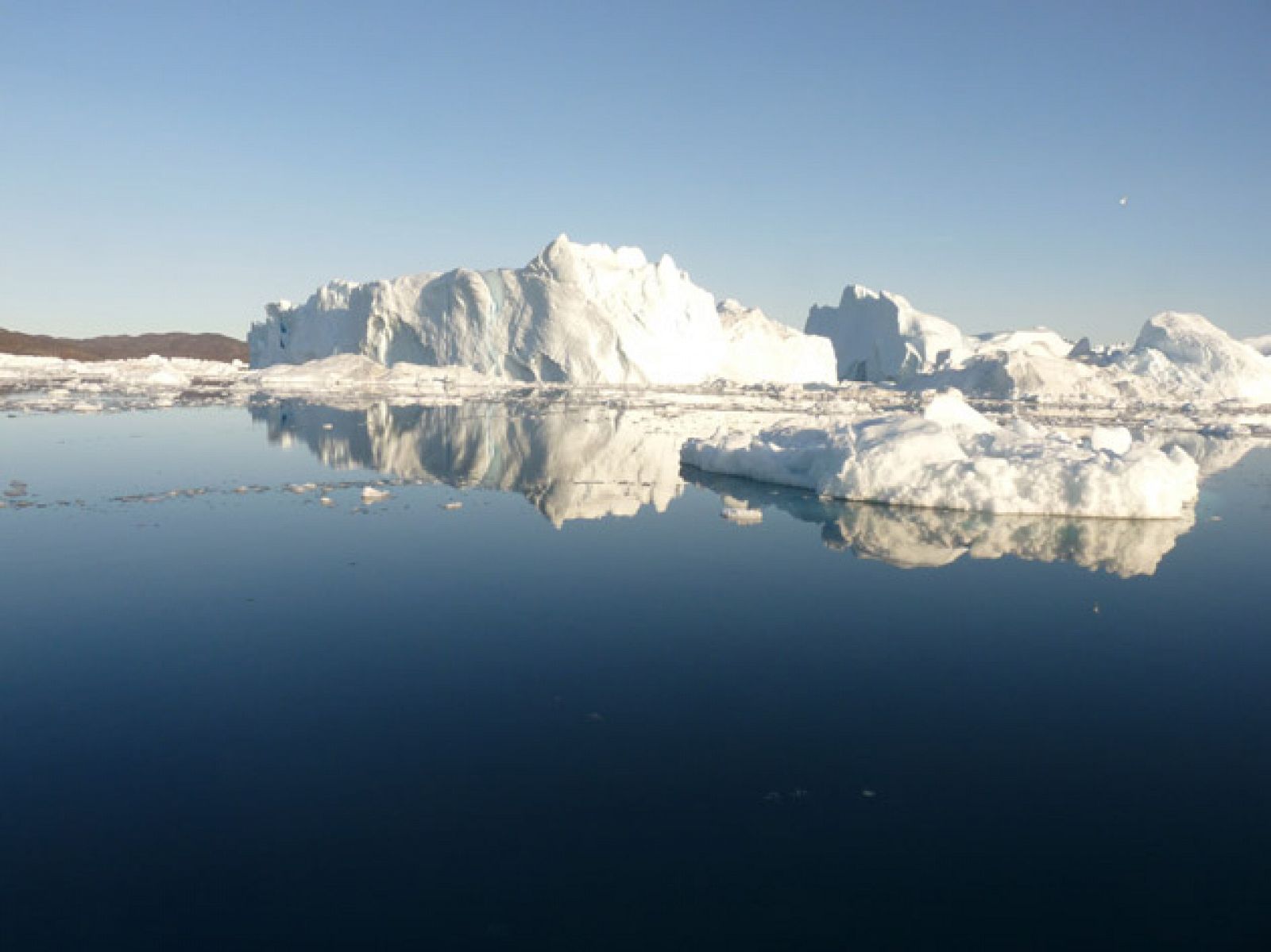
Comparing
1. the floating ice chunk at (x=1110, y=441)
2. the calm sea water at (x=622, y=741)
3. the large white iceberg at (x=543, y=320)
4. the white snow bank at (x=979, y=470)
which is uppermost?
the large white iceberg at (x=543, y=320)

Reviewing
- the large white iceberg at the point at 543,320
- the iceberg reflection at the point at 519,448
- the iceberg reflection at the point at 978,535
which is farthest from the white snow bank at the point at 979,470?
the large white iceberg at the point at 543,320

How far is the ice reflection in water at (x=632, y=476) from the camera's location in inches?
359

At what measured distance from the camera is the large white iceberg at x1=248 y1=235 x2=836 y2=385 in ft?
122

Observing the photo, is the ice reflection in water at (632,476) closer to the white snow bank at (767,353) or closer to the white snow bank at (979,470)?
the white snow bank at (979,470)

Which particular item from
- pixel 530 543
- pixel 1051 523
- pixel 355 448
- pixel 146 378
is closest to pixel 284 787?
pixel 530 543

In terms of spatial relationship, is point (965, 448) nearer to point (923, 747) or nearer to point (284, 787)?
point (923, 747)

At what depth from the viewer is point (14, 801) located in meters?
3.78

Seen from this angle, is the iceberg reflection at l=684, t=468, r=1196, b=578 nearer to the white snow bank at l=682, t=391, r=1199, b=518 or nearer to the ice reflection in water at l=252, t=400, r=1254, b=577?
the ice reflection in water at l=252, t=400, r=1254, b=577

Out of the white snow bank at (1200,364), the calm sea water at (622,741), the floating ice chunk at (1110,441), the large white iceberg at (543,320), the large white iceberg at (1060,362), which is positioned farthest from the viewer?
the white snow bank at (1200,364)

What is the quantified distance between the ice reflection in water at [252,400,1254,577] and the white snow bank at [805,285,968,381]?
25407 millimetres

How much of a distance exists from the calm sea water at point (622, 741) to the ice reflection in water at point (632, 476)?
20 centimetres

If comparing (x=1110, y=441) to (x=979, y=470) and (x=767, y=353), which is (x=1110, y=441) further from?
(x=767, y=353)

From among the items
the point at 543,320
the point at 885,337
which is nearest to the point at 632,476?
the point at 543,320

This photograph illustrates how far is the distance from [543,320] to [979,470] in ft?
93.4
